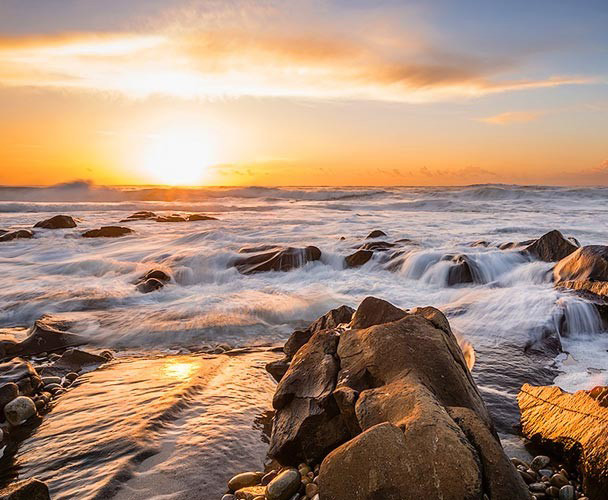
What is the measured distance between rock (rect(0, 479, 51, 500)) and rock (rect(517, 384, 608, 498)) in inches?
139

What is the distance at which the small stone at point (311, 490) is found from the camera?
2.90 m

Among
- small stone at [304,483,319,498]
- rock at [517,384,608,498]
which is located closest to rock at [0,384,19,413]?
small stone at [304,483,319,498]

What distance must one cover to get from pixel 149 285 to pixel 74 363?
4477mm

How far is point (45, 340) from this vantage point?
6617 mm

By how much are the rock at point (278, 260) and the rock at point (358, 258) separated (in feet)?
2.86

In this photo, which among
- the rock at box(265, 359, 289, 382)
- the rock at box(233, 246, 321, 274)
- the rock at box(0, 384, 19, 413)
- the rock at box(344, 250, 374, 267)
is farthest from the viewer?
the rock at box(344, 250, 374, 267)

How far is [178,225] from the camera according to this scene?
2259cm

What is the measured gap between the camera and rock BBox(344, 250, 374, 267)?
12.9 metres

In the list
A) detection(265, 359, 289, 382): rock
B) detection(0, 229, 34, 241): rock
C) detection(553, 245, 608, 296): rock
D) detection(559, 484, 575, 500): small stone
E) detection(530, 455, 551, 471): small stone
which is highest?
detection(553, 245, 608, 296): rock

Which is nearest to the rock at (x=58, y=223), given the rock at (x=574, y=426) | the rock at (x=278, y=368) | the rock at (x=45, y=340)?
the rock at (x=45, y=340)

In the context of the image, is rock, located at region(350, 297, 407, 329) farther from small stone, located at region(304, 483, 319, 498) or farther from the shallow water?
small stone, located at region(304, 483, 319, 498)

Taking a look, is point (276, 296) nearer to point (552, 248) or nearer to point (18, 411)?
point (18, 411)

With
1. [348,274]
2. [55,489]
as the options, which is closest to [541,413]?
[55,489]

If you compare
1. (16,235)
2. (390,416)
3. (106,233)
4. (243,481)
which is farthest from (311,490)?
(16,235)
